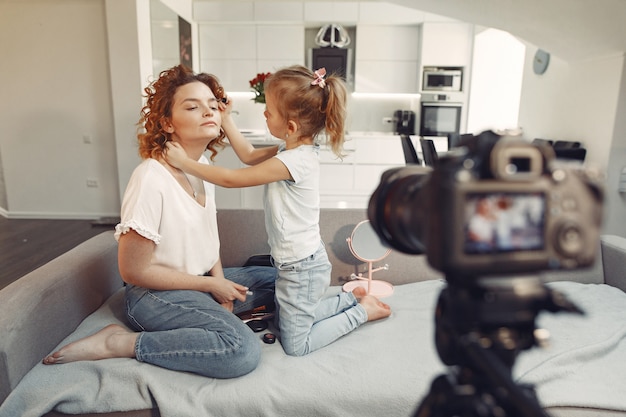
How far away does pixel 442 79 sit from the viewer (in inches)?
196

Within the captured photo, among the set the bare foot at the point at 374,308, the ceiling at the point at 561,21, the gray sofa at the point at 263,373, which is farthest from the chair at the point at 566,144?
the bare foot at the point at 374,308

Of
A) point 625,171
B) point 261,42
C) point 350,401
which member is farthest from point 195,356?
point 261,42

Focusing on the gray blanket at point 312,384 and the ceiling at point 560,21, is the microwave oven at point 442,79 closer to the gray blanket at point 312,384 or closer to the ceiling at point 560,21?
the ceiling at point 560,21

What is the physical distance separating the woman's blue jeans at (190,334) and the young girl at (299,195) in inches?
6.9

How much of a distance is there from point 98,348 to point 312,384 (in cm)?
63

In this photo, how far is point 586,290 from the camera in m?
1.70

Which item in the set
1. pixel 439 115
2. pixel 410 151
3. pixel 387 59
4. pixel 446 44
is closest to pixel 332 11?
pixel 387 59

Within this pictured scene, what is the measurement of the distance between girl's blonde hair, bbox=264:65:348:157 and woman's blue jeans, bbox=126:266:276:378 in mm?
652

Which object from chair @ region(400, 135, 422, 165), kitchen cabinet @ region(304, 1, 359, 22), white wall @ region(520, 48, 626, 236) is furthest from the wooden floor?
white wall @ region(520, 48, 626, 236)

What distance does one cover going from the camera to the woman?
3.99 feet

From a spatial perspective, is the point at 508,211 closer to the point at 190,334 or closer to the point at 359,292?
the point at 190,334

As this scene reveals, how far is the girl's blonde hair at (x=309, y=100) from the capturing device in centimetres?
137

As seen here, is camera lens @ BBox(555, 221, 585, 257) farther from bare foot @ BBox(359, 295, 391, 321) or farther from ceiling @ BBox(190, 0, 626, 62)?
ceiling @ BBox(190, 0, 626, 62)

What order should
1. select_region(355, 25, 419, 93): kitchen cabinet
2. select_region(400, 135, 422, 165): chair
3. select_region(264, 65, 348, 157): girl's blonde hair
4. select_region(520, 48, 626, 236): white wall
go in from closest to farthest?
1. select_region(264, 65, 348, 157): girl's blonde hair
2. select_region(520, 48, 626, 236): white wall
3. select_region(400, 135, 422, 165): chair
4. select_region(355, 25, 419, 93): kitchen cabinet
